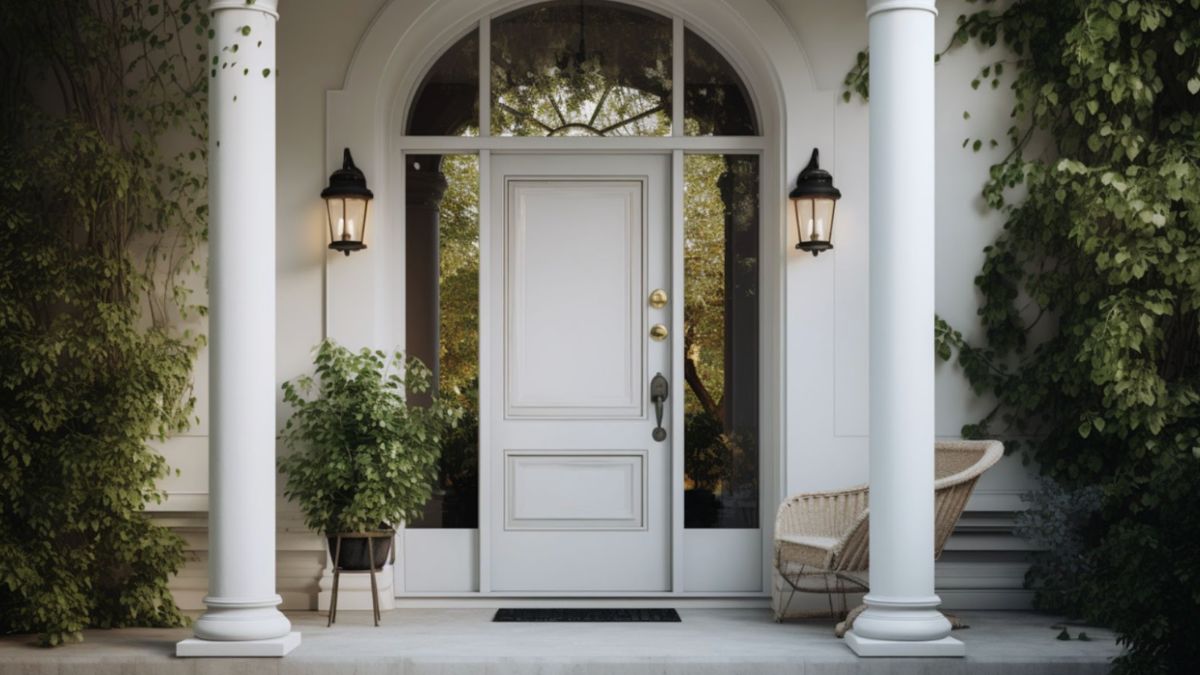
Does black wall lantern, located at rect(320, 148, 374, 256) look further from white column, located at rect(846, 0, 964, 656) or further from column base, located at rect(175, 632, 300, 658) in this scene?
white column, located at rect(846, 0, 964, 656)

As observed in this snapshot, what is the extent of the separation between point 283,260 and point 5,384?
1412mm

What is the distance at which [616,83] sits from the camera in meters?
6.93

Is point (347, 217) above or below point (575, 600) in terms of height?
above

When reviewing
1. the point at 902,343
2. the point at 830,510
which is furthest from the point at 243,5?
the point at 830,510

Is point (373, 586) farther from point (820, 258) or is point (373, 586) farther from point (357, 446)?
point (820, 258)

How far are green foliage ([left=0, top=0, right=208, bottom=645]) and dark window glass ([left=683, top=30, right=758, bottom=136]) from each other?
2.37 m

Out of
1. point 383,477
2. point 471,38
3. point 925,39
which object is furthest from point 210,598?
point 925,39

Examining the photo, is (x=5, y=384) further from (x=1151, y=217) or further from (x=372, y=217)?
(x=1151, y=217)

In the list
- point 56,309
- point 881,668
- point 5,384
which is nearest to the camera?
point 881,668

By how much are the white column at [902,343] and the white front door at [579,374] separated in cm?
161

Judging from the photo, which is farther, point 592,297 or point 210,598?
point 592,297

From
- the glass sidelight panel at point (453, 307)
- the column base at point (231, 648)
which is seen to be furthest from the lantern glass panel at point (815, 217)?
the column base at point (231, 648)

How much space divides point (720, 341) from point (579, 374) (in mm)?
717

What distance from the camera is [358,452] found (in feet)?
20.2
